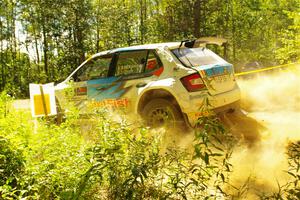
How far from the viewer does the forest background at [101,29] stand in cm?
2459

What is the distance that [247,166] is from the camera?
5.30 m

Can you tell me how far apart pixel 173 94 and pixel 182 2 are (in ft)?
67.4

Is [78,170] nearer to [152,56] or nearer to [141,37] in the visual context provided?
[152,56]

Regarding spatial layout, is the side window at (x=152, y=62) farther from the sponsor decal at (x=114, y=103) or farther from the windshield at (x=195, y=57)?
the sponsor decal at (x=114, y=103)

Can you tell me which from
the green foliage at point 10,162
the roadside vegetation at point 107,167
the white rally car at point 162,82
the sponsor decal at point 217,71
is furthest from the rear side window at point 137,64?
the green foliage at point 10,162

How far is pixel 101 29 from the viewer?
2747cm

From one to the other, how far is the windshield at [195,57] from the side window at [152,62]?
364mm

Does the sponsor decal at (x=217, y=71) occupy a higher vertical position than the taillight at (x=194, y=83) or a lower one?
higher

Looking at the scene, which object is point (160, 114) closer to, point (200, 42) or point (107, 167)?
point (200, 42)

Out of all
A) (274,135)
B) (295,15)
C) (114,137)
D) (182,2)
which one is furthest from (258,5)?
(114,137)

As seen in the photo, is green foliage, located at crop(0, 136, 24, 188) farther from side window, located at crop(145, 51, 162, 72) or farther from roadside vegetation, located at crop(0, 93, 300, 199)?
side window, located at crop(145, 51, 162, 72)

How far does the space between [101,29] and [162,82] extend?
21805 mm

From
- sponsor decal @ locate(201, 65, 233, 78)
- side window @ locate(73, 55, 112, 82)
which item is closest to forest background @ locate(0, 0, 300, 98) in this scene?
side window @ locate(73, 55, 112, 82)

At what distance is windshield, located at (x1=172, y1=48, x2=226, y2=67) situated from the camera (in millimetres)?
6656
